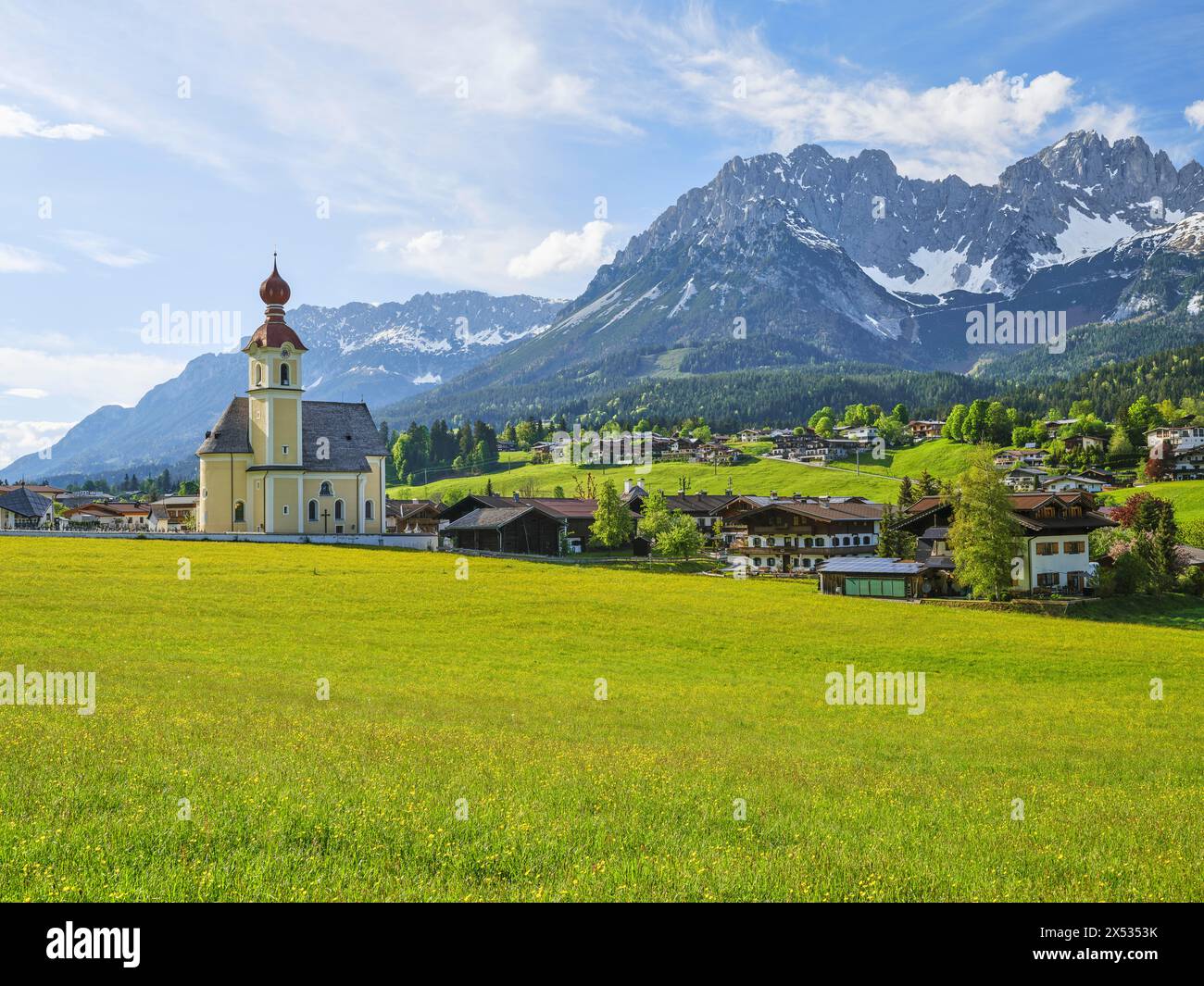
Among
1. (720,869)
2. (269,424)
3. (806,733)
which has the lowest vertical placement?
(806,733)

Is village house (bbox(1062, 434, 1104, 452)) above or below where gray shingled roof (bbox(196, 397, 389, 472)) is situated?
above

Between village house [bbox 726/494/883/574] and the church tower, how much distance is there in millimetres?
51322

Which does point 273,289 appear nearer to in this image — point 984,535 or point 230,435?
point 230,435

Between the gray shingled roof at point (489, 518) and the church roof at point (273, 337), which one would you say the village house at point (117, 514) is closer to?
the church roof at point (273, 337)

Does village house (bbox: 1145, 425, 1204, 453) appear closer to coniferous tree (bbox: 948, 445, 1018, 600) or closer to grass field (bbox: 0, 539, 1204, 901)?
coniferous tree (bbox: 948, 445, 1018, 600)

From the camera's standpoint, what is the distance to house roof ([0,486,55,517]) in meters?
121

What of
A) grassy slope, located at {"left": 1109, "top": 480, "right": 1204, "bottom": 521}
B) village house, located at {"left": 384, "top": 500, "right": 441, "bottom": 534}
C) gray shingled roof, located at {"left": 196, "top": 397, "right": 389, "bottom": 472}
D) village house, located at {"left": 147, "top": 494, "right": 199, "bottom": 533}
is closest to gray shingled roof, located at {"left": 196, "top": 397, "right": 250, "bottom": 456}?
gray shingled roof, located at {"left": 196, "top": 397, "right": 389, "bottom": 472}

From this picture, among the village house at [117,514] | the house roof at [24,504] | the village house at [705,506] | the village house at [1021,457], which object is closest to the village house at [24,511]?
the house roof at [24,504]

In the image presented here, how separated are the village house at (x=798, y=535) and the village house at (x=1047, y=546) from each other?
68.7 feet

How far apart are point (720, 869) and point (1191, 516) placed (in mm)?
134798

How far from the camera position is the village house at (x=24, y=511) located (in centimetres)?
12050

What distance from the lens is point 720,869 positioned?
9484mm
